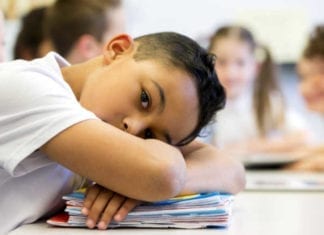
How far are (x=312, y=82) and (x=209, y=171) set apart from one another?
6.23 ft

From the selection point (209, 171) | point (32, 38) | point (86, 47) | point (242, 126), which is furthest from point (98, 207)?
point (242, 126)

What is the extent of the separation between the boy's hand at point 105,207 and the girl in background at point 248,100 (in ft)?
6.37

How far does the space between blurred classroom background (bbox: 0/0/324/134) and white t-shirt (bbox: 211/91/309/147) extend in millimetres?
68

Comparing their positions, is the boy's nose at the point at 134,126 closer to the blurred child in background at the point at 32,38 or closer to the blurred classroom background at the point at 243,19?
the blurred child in background at the point at 32,38

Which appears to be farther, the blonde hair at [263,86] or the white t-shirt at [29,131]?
the blonde hair at [263,86]

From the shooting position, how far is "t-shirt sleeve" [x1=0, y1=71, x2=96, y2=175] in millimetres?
765

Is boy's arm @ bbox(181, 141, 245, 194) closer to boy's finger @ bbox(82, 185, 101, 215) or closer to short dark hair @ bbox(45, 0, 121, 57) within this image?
boy's finger @ bbox(82, 185, 101, 215)

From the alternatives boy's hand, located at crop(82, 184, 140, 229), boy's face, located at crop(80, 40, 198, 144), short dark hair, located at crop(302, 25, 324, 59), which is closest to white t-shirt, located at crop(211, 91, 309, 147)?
short dark hair, located at crop(302, 25, 324, 59)

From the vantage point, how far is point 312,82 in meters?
2.75

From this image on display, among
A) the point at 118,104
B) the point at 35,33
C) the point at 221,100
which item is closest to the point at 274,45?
the point at 35,33

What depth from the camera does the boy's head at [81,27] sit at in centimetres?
212

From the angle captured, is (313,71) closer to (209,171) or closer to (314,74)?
(314,74)

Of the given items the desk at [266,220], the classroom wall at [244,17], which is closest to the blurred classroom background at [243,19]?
the classroom wall at [244,17]

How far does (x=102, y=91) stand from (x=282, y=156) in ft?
5.45
